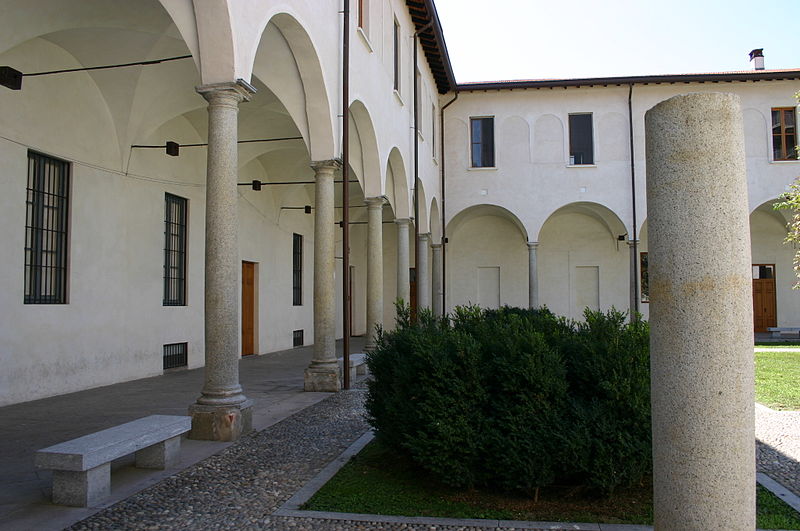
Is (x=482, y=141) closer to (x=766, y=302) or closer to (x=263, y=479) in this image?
A: (x=766, y=302)

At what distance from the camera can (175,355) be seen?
12.9 meters

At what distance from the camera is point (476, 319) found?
5898 mm

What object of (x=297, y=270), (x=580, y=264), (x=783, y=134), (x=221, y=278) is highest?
(x=783, y=134)

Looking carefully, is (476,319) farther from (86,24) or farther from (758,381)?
(758,381)

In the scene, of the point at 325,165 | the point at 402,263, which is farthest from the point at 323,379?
the point at 402,263

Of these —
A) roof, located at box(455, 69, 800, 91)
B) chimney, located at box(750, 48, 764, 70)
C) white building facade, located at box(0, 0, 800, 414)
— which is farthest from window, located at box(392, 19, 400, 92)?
chimney, located at box(750, 48, 764, 70)

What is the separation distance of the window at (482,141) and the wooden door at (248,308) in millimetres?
10527

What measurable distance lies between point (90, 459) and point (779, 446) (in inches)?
249

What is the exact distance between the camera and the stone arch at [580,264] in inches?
994

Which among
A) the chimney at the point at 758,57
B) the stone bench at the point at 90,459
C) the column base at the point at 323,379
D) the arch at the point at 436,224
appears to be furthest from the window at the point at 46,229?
the chimney at the point at 758,57

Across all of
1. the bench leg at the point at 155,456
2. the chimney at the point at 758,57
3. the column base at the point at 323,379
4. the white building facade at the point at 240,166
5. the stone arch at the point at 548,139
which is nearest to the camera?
the bench leg at the point at 155,456

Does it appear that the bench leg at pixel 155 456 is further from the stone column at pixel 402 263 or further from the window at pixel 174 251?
the stone column at pixel 402 263

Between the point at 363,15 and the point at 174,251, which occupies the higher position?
the point at 363,15

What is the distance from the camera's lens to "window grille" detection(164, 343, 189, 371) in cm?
1263
